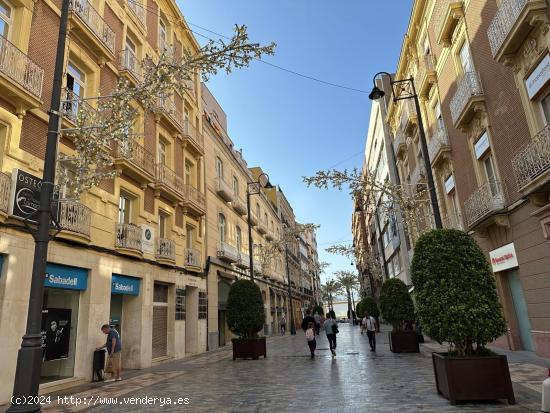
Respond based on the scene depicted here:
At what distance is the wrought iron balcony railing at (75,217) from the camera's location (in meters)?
10.7

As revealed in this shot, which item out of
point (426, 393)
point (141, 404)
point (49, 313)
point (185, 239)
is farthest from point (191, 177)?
point (426, 393)

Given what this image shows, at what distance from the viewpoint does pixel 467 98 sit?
45.1 ft

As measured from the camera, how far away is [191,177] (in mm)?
21547

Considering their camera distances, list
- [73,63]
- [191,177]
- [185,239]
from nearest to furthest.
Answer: [73,63]
[185,239]
[191,177]

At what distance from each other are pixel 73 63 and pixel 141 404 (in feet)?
34.4

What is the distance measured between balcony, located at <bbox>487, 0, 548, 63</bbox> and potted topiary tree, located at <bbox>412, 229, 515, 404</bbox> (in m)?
5.93

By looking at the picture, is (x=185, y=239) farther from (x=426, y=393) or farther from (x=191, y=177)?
(x=426, y=393)

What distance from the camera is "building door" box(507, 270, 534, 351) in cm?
1254

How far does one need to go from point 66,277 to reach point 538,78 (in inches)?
529

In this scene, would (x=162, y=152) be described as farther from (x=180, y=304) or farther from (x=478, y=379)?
(x=478, y=379)

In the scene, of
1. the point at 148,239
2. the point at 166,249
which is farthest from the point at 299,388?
the point at 166,249

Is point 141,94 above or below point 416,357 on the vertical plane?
above

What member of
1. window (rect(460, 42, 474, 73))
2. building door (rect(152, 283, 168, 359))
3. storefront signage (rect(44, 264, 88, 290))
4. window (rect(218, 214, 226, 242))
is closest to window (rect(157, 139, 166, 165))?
building door (rect(152, 283, 168, 359))

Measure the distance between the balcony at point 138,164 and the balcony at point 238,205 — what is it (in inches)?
440
